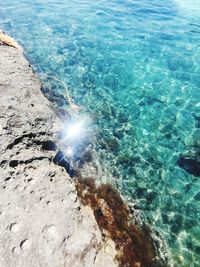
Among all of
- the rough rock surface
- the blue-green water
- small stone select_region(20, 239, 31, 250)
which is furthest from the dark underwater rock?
small stone select_region(20, 239, 31, 250)

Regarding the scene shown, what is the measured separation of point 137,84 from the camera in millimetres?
12859

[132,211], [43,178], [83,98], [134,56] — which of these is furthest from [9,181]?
[134,56]

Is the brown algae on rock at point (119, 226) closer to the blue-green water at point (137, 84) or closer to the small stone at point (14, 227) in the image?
the blue-green water at point (137, 84)

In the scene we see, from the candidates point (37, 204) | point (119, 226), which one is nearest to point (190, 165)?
point (119, 226)

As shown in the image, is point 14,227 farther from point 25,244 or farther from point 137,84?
point 137,84

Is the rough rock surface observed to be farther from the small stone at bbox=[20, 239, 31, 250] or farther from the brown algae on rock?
the brown algae on rock

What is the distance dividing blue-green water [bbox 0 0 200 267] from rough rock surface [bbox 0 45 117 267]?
2441 millimetres

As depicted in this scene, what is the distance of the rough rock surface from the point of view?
16.2ft

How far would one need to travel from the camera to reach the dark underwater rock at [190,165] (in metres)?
9.02

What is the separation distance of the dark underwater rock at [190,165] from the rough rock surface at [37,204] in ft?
13.4

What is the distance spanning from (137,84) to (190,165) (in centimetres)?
511

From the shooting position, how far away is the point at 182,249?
7066 mm

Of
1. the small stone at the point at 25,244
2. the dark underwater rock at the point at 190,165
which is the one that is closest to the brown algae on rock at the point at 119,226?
the small stone at the point at 25,244

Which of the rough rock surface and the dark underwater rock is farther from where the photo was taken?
the dark underwater rock
